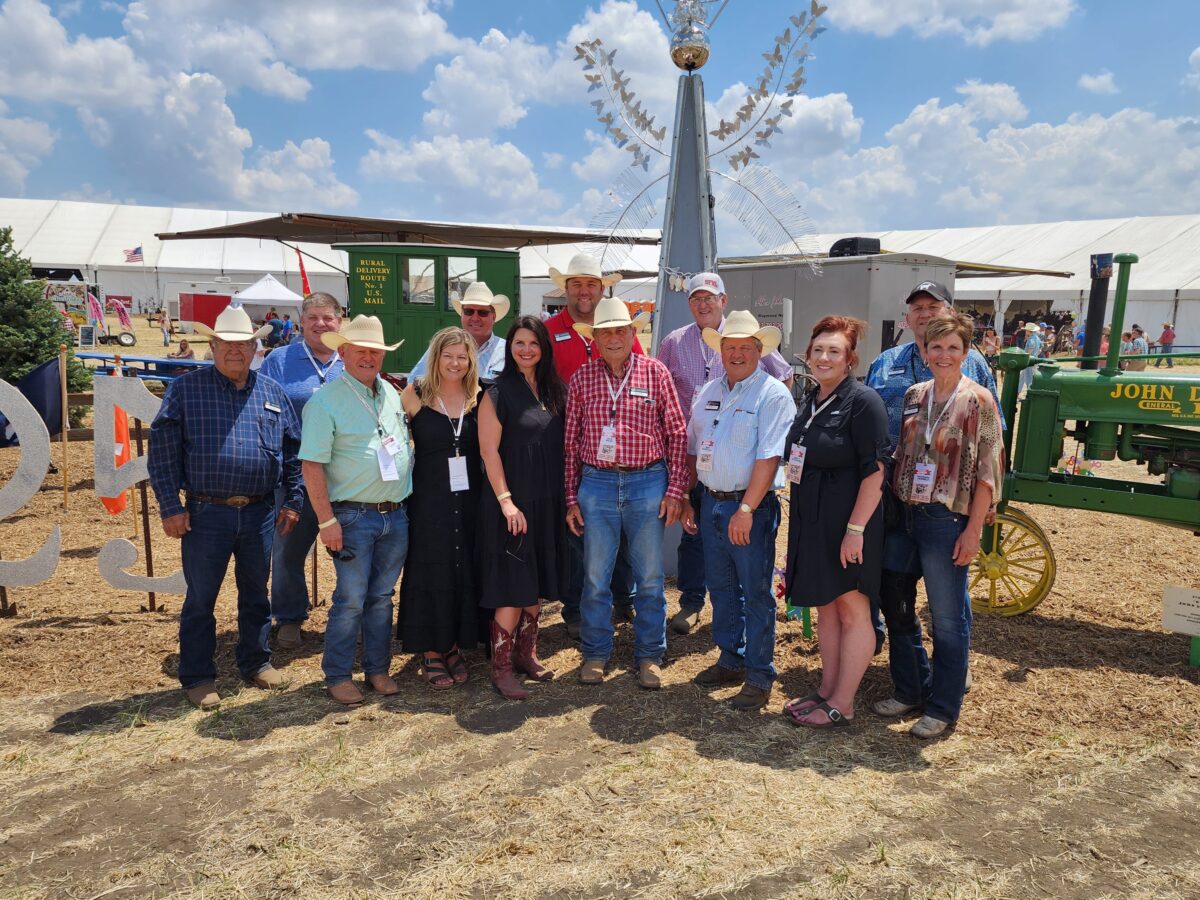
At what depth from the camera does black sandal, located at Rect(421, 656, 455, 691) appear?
3904 millimetres

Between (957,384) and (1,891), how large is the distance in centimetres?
380

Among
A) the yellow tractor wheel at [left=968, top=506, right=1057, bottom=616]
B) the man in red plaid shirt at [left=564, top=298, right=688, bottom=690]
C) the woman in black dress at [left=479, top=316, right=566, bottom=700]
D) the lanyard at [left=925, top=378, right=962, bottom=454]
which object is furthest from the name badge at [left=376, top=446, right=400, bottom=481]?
the yellow tractor wheel at [left=968, top=506, right=1057, bottom=616]

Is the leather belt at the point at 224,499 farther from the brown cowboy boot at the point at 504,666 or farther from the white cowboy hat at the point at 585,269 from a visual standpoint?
the white cowboy hat at the point at 585,269

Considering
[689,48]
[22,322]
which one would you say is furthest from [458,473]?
[22,322]

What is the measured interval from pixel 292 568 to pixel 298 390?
971 mm

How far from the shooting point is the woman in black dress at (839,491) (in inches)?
126

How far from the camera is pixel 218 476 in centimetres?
353

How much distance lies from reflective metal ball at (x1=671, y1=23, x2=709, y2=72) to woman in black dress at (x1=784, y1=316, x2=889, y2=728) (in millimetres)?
2855

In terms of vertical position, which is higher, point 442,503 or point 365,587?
point 442,503

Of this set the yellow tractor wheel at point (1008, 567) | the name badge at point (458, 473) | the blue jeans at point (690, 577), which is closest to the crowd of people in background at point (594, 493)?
the name badge at point (458, 473)

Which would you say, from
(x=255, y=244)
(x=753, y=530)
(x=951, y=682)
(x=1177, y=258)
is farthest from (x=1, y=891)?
(x=255, y=244)

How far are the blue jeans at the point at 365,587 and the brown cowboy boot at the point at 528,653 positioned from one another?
25.1 inches

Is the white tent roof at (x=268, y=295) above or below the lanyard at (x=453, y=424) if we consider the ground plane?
above

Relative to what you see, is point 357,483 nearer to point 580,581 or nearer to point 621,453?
point 621,453
